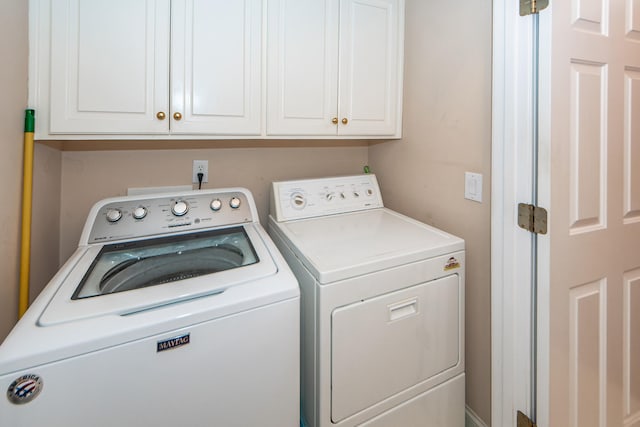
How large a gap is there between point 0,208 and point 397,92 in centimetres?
182

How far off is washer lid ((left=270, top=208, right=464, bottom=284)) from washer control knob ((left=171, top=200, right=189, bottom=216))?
1.46ft

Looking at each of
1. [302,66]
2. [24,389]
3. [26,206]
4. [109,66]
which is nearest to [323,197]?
[302,66]

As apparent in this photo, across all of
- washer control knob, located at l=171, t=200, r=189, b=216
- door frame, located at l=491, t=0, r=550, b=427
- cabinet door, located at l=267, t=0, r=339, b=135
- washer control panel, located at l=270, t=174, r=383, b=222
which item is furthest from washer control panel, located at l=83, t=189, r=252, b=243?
door frame, located at l=491, t=0, r=550, b=427

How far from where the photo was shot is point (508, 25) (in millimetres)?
1188

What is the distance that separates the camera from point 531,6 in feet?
3.66

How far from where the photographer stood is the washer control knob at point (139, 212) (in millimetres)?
1382

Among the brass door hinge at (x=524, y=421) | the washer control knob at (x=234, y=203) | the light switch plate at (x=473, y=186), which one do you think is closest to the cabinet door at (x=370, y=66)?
the light switch plate at (x=473, y=186)

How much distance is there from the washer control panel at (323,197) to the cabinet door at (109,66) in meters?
0.65

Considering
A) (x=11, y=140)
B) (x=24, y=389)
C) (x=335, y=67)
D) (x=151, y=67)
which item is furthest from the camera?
(x=335, y=67)

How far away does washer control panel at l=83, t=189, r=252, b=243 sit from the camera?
1336 mm

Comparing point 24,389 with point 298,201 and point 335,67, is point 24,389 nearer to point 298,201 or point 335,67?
point 298,201

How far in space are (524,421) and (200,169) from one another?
191 cm

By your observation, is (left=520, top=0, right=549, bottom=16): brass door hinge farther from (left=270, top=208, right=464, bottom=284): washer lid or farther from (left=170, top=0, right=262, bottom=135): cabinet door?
(left=170, top=0, right=262, bottom=135): cabinet door

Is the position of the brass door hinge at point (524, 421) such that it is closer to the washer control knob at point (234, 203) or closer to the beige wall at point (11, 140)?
the washer control knob at point (234, 203)
